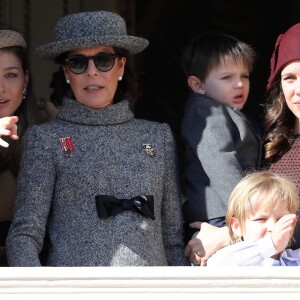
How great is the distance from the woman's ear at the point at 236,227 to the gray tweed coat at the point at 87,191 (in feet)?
0.94

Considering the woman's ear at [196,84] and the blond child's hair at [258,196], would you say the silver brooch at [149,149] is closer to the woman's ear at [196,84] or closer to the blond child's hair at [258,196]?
the blond child's hair at [258,196]

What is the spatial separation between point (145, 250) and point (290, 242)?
49cm

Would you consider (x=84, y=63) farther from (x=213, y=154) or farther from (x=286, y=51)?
(x=286, y=51)

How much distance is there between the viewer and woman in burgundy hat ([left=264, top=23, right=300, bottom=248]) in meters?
4.54

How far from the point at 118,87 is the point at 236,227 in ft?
2.53

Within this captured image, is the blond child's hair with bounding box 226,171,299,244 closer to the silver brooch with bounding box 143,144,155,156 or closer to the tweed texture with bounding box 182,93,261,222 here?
the tweed texture with bounding box 182,93,261,222

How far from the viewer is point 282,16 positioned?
6.33 m

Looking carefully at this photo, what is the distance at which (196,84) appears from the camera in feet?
15.8

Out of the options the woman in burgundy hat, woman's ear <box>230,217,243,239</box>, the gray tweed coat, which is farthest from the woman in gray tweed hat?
the woman in burgundy hat

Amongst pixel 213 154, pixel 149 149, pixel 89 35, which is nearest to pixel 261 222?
pixel 213 154
